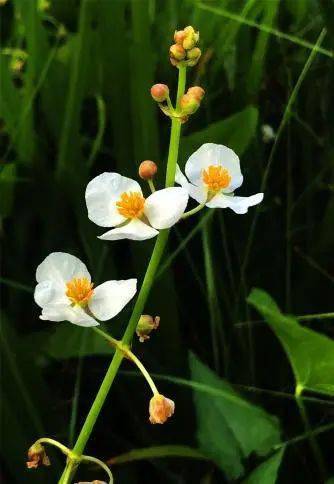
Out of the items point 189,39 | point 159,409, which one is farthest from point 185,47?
point 159,409

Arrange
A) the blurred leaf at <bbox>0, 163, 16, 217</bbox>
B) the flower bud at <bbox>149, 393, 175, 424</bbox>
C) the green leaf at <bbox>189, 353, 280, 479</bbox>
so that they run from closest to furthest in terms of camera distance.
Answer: the flower bud at <bbox>149, 393, 175, 424</bbox>
the green leaf at <bbox>189, 353, 280, 479</bbox>
the blurred leaf at <bbox>0, 163, 16, 217</bbox>

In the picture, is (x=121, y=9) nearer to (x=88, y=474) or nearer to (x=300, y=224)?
(x=300, y=224)

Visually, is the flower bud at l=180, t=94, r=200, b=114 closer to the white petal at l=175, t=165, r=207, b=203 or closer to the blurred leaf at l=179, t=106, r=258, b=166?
the white petal at l=175, t=165, r=207, b=203

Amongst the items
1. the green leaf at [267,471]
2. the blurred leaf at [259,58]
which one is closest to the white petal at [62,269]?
the green leaf at [267,471]

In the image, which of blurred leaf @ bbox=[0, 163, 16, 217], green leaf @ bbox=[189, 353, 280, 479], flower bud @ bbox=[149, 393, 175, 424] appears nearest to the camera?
flower bud @ bbox=[149, 393, 175, 424]

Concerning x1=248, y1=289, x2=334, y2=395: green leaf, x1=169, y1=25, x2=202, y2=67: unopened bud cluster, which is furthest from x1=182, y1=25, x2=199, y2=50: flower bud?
x1=248, y1=289, x2=334, y2=395: green leaf

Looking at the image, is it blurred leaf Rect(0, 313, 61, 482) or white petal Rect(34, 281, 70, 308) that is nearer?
white petal Rect(34, 281, 70, 308)
